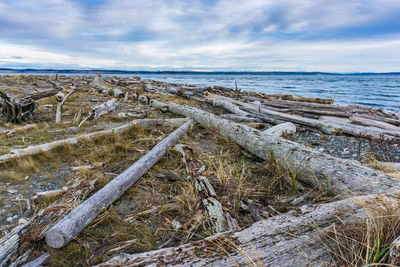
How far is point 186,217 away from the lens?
2877 mm

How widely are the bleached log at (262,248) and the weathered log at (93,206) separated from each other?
934mm

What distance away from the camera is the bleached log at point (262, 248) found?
1619 millimetres

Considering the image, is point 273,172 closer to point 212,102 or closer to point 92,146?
point 92,146

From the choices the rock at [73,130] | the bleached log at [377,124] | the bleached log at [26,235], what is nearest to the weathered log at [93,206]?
the bleached log at [26,235]

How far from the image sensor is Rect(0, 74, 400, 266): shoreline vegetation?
1.75m

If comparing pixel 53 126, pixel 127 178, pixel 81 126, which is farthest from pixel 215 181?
pixel 53 126

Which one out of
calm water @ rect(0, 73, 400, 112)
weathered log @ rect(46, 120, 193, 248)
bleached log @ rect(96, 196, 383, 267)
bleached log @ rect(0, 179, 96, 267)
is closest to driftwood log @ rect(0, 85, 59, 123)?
weathered log @ rect(46, 120, 193, 248)

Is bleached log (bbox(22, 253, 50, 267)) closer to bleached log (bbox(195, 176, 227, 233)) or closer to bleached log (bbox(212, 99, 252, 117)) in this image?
bleached log (bbox(195, 176, 227, 233))

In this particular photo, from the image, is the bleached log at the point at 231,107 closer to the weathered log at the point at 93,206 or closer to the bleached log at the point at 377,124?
the bleached log at the point at 377,124

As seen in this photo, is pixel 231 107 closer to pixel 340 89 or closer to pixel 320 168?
pixel 320 168

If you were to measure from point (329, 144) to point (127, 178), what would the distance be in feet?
18.4

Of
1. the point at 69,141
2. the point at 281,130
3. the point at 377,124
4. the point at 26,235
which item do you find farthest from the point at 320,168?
the point at 377,124

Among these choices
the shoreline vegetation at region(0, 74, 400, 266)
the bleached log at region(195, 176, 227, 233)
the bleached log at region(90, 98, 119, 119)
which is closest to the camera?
the shoreline vegetation at region(0, 74, 400, 266)

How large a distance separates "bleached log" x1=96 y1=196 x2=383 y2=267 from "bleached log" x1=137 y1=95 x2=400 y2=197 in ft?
2.92
